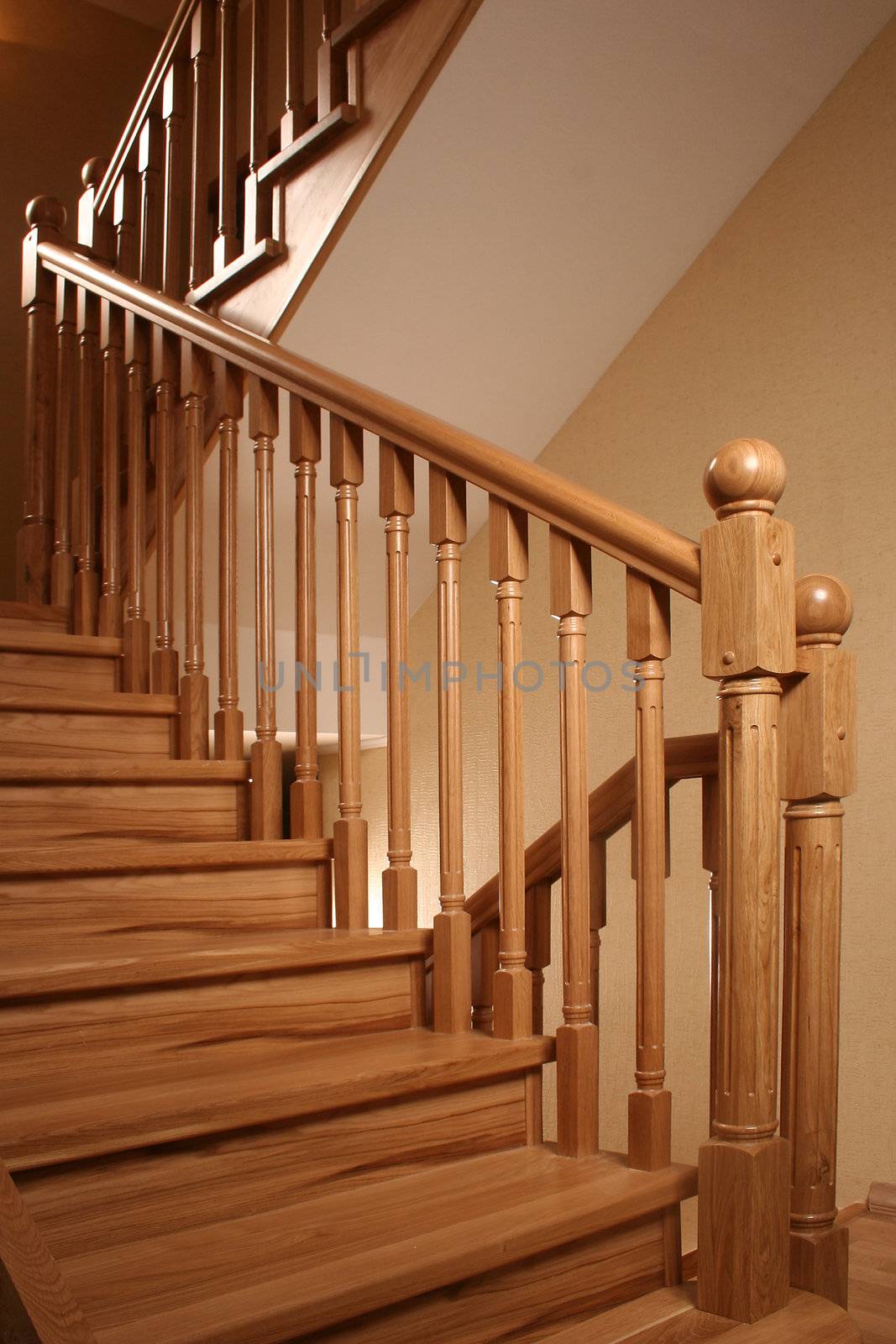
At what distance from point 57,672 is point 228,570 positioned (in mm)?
490

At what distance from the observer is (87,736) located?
96.3 inches

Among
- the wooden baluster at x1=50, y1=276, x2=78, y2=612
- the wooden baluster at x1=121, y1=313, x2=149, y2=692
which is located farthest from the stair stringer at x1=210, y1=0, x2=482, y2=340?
the wooden baluster at x1=50, y1=276, x2=78, y2=612

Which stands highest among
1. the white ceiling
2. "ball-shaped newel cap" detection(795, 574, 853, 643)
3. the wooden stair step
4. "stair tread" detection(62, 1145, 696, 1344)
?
the white ceiling

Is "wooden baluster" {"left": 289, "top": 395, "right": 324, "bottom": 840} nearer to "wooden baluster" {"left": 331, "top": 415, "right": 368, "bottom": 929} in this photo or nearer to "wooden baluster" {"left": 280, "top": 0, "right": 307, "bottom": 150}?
"wooden baluster" {"left": 331, "top": 415, "right": 368, "bottom": 929}

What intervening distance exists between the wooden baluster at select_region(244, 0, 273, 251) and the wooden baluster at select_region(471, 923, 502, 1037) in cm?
178

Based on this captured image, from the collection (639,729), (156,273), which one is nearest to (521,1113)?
(639,729)

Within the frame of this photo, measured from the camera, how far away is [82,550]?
2.96 metres

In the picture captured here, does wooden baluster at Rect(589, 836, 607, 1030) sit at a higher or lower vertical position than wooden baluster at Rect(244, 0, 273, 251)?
lower

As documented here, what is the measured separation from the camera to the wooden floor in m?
1.64

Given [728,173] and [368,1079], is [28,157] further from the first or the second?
[368,1079]

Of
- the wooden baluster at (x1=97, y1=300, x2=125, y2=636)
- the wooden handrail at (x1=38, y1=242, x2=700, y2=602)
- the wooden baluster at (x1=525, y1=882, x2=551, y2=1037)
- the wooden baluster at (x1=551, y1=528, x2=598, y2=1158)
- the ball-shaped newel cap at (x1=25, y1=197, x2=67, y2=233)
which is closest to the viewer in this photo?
the wooden handrail at (x1=38, y1=242, x2=700, y2=602)

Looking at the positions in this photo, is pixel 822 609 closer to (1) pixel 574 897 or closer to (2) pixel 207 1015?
(1) pixel 574 897

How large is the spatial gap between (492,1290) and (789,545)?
93 centimetres

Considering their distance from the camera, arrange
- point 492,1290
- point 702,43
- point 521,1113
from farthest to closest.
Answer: point 702,43 < point 521,1113 < point 492,1290
